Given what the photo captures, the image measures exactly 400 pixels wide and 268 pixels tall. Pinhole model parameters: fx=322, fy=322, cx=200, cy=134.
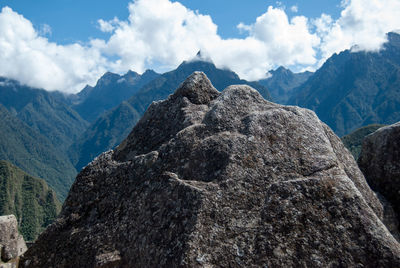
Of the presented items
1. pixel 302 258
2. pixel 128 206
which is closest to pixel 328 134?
pixel 302 258

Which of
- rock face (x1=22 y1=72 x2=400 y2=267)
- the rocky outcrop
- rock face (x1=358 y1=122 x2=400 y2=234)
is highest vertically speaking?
rock face (x1=358 y1=122 x2=400 y2=234)

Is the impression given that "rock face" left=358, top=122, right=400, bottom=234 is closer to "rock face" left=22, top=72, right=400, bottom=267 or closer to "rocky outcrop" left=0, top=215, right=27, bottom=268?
"rock face" left=22, top=72, right=400, bottom=267

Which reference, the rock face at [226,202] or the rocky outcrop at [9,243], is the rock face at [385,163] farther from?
the rocky outcrop at [9,243]

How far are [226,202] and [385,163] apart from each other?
781 centimetres

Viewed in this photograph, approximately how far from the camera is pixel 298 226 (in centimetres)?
862

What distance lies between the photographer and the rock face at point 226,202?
829cm

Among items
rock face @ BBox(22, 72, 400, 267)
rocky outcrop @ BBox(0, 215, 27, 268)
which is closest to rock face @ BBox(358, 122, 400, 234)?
rock face @ BBox(22, 72, 400, 267)

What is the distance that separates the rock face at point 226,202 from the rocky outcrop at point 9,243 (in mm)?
4480

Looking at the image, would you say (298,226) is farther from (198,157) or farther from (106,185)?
(106,185)

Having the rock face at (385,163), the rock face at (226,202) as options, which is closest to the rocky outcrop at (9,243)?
the rock face at (226,202)

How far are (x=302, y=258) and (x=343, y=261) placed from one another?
38.8 inches

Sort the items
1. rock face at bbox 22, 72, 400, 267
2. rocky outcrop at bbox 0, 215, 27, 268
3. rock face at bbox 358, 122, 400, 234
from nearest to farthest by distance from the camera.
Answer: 1. rock face at bbox 22, 72, 400, 267
2. rock face at bbox 358, 122, 400, 234
3. rocky outcrop at bbox 0, 215, 27, 268

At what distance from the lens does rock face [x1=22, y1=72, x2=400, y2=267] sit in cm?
829

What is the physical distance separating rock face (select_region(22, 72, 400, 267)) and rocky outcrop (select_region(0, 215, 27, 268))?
4.48 metres
